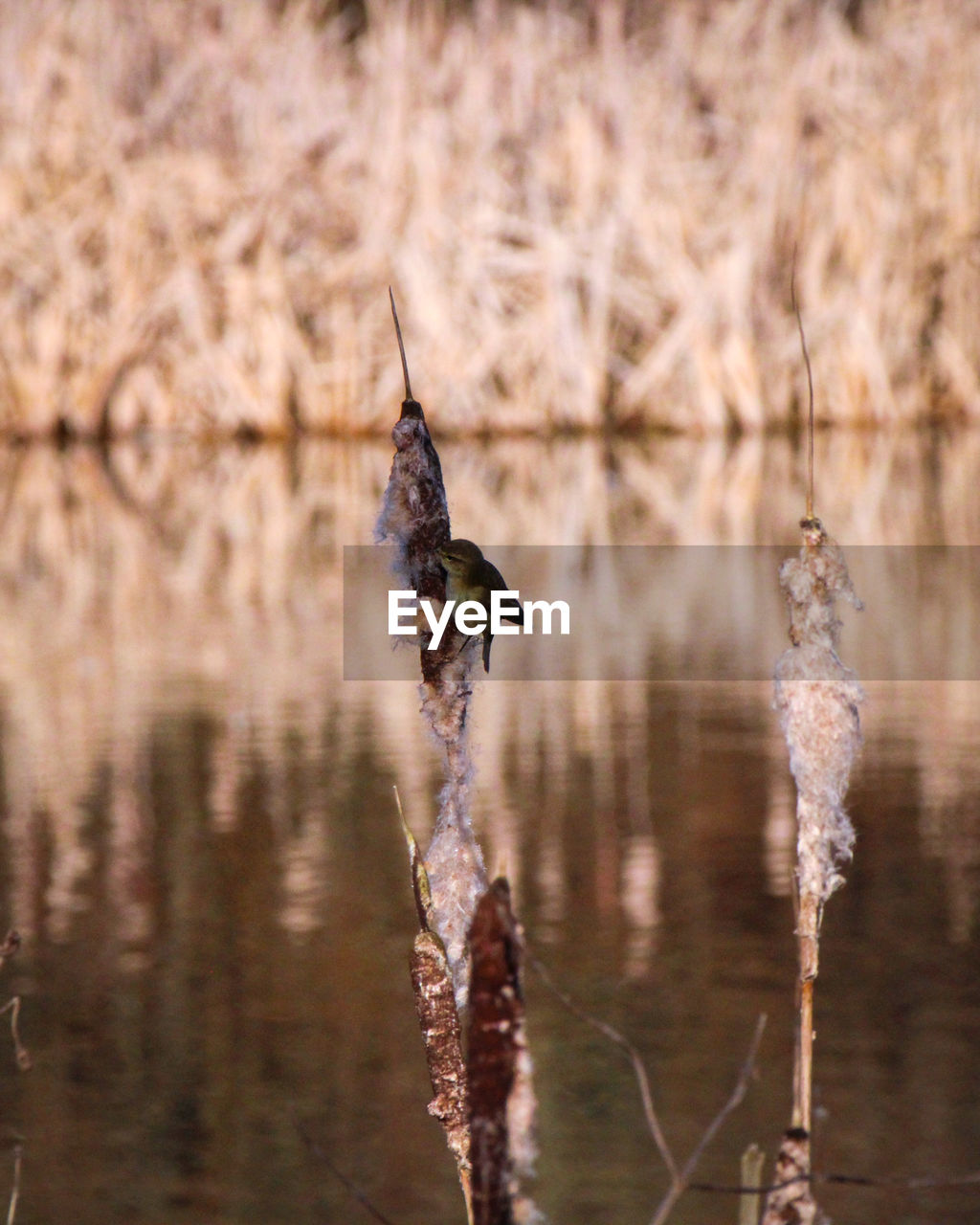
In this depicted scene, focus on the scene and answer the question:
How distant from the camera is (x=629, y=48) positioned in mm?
13484

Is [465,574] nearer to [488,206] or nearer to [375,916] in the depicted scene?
[375,916]

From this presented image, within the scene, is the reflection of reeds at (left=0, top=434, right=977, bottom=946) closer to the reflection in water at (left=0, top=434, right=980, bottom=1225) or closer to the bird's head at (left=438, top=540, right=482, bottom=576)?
the reflection in water at (left=0, top=434, right=980, bottom=1225)

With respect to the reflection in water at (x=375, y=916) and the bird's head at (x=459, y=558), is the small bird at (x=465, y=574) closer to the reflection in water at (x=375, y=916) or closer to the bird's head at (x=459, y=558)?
the bird's head at (x=459, y=558)

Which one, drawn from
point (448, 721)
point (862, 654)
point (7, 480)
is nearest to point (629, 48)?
point (7, 480)

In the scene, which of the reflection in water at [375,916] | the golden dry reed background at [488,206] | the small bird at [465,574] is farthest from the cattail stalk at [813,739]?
the golden dry reed background at [488,206]

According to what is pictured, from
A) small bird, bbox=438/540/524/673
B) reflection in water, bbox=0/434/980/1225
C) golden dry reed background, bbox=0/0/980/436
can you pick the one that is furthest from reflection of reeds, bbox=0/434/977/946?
golden dry reed background, bbox=0/0/980/436

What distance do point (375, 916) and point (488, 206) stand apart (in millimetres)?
10169

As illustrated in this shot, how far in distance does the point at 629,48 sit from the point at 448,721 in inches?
504

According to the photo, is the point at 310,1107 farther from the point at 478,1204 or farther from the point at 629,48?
the point at 629,48

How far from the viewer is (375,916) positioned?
3.27 m

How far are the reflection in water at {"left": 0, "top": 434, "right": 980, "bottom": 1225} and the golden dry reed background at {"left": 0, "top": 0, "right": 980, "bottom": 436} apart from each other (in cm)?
642

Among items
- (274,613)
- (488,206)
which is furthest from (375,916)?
(488,206)

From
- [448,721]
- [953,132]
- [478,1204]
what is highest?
[953,132]

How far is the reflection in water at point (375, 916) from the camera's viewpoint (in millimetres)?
2314
